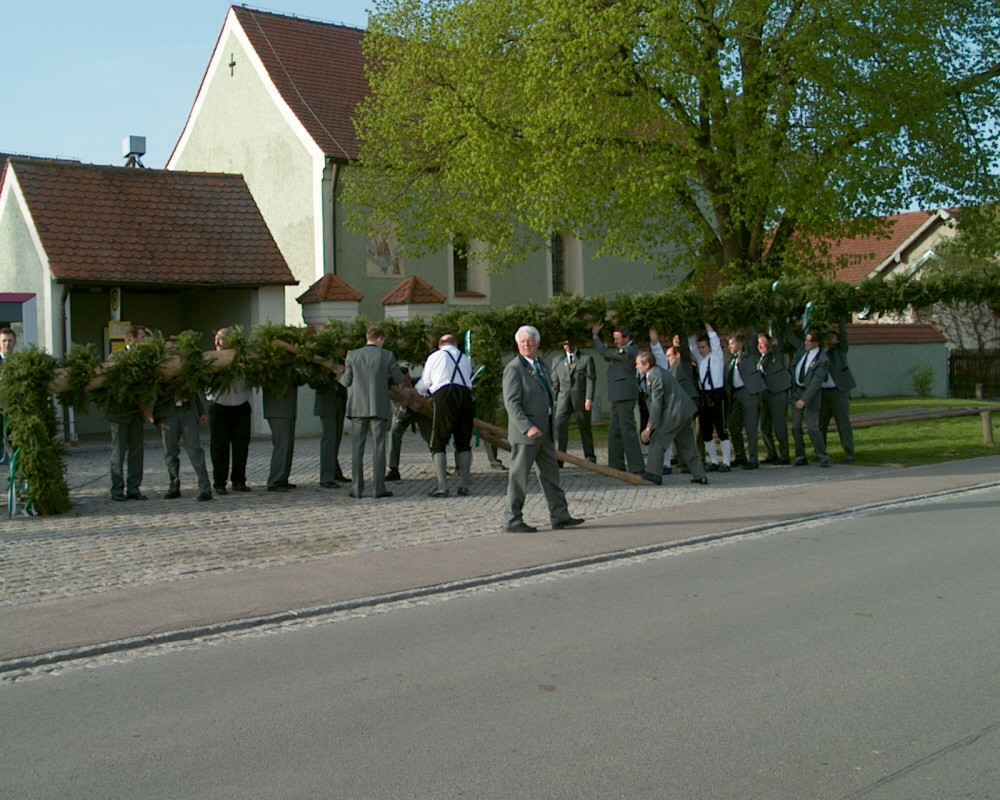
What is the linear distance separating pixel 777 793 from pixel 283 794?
196 centimetres

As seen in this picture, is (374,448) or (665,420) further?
(665,420)

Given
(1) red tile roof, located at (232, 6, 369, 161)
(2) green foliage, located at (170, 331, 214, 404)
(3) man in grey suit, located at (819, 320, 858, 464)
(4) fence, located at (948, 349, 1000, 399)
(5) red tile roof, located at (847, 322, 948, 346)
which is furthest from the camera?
(4) fence, located at (948, 349, 1000, 399)

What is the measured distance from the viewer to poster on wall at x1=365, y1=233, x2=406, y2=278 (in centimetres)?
2522

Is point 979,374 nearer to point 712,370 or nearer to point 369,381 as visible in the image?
point 712,370

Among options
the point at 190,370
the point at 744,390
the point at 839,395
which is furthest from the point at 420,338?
the point at 839,395

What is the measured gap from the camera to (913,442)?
61.9 feet

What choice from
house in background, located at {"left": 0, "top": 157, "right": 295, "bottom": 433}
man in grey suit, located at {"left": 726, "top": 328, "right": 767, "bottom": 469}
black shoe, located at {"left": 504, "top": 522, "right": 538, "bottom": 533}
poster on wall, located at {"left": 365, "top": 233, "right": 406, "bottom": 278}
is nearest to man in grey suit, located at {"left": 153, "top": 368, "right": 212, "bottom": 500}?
black shoe, located at {"left": 504, "top": 522, "right": 538, "bottom": 533}

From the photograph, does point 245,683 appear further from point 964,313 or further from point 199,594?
point 964,313

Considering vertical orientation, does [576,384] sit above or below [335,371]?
below

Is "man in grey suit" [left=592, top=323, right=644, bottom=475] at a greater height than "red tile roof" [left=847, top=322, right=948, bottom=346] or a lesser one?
lesser

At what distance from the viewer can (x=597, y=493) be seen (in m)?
13.4

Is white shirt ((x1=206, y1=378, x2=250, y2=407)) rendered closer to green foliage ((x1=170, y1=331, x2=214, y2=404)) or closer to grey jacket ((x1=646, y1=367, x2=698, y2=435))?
green foliage ((x1=170, y1=331, x2=214, y2=404))

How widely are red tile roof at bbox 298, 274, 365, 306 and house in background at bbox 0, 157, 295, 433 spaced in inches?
19.7

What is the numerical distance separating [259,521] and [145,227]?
11505mm
